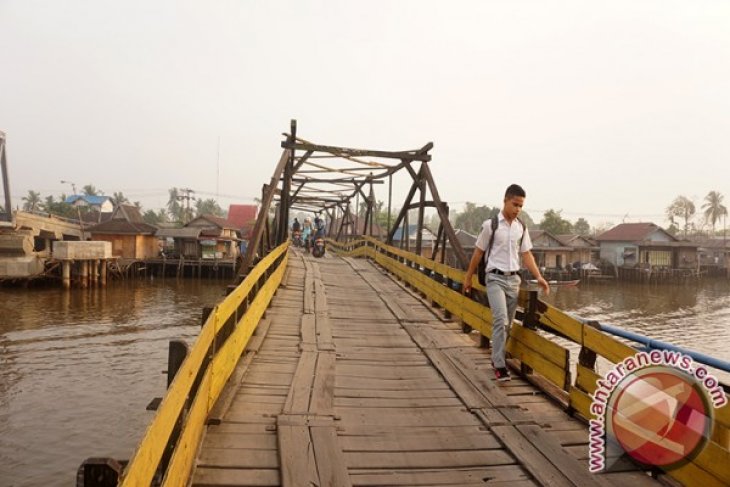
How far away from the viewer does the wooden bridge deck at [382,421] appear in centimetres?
288

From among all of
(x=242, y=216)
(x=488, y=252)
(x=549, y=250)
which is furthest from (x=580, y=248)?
(x=488, y=252)

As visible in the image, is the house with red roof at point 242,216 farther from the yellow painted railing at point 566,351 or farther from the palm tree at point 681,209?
the palm tree at point 681,209

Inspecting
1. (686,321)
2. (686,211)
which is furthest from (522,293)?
(686,211)

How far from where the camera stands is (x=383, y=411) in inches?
154

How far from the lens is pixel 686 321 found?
29375mm

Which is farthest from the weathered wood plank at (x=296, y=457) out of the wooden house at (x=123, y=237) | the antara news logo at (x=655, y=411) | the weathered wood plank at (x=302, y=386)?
the wooden house at (x=123, y=237)

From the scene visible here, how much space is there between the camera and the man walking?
4730 millimetres

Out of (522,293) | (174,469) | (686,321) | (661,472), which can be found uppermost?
(522,293)

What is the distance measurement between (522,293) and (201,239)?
154 ft

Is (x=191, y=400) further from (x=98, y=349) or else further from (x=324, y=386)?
(x=98, y=349)

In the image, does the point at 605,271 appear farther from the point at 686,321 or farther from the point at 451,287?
the point at 451,287

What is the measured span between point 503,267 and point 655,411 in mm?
1993

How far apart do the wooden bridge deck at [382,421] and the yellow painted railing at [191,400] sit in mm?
203

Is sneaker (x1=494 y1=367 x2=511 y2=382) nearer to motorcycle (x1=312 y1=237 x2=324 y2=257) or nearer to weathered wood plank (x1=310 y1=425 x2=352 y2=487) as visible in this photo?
weathered wood plank (x1=310 y1=425 x2=352 y2=487)
